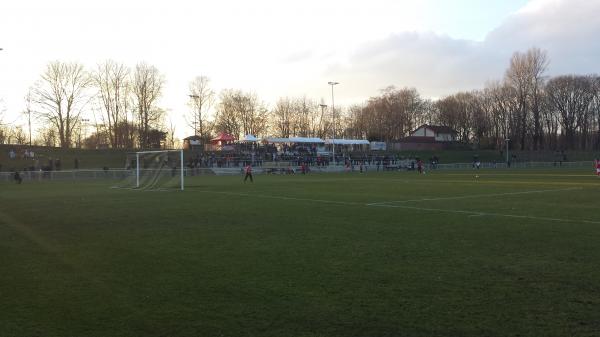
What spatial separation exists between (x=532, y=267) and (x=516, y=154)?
87.8 m

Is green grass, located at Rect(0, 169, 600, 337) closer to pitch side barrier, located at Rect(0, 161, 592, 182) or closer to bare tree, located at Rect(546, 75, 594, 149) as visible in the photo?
pitch side barrier, located at Rect(0, 161, 592, 182)

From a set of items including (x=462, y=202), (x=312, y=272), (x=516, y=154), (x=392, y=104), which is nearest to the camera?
(x=312, y=272)

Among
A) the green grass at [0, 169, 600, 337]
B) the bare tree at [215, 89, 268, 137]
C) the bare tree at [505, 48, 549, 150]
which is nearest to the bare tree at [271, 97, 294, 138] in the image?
the bare tree at [215, 89, 268, 137]

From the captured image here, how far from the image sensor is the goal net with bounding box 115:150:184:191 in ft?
110

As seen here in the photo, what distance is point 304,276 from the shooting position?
6977 millimetres

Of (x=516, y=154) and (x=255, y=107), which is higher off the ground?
(x=255, y=107)

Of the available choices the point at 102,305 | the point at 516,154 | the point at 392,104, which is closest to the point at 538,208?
the point at 102,305

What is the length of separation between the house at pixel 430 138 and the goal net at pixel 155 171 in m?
63.4

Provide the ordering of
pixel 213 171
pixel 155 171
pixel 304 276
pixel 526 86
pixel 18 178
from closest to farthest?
pixel 304 276 < pixel 155 171 < pixel 18 178 < pixel 213 171 < pixel 526 86

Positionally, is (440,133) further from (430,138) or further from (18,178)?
(18,178)

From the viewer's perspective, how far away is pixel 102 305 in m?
5.69

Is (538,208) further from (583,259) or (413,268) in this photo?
(413,268)

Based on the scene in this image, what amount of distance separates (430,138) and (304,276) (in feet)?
362

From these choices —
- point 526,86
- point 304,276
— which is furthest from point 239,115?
point 304,276
